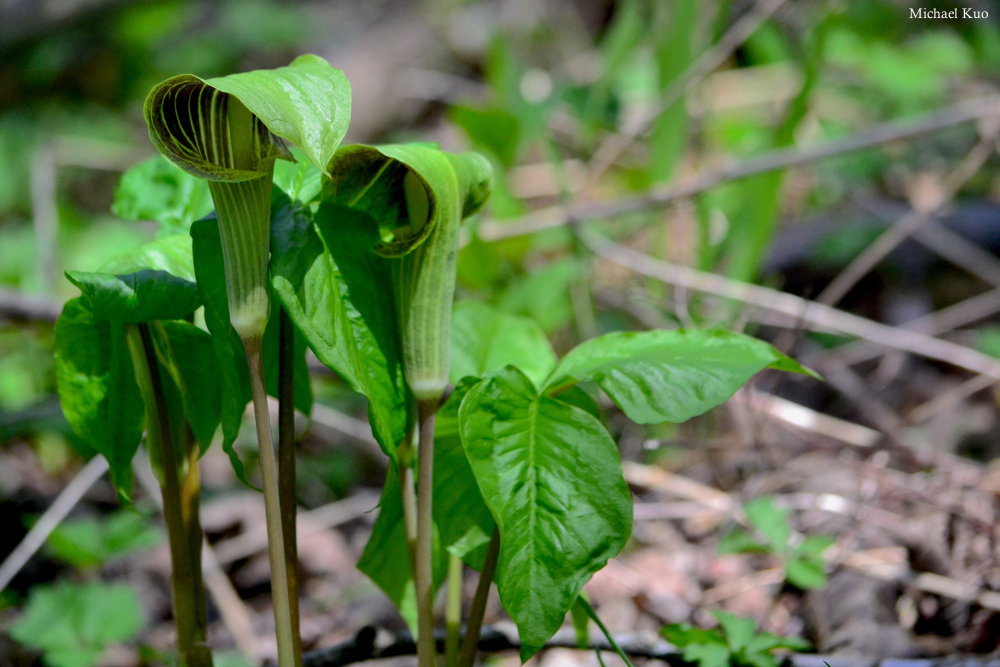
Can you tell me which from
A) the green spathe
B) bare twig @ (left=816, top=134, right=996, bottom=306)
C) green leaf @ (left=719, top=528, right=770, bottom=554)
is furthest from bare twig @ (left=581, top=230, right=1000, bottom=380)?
the green spathe

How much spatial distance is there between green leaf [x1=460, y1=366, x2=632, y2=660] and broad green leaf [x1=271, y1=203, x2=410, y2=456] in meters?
0.09

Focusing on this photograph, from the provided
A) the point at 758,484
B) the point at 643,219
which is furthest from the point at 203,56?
the point at 758,484

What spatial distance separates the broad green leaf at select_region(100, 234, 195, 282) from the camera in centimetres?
66

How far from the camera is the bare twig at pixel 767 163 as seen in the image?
1716mm

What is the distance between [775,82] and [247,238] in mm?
3062

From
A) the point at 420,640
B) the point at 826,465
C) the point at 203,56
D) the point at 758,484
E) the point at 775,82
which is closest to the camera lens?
the point at 420,640

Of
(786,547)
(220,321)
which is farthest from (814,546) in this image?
(220,321)

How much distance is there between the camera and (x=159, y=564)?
1666 millimetres

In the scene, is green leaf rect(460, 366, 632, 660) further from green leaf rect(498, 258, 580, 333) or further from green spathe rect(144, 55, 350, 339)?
green leaf rect(498, 258, 580, 333)

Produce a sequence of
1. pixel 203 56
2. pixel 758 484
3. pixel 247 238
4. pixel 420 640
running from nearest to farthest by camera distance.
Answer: pixel 247 238 → pixel 420 640 → pixel 758 484 → pixel 203 56

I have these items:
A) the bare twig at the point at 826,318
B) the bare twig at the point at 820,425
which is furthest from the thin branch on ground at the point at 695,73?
the bare twig at the point at 820,425

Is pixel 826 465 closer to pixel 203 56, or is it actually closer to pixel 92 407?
pixel 92 407

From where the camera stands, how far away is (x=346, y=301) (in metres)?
0.66

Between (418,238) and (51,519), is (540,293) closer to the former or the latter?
(51,519)
